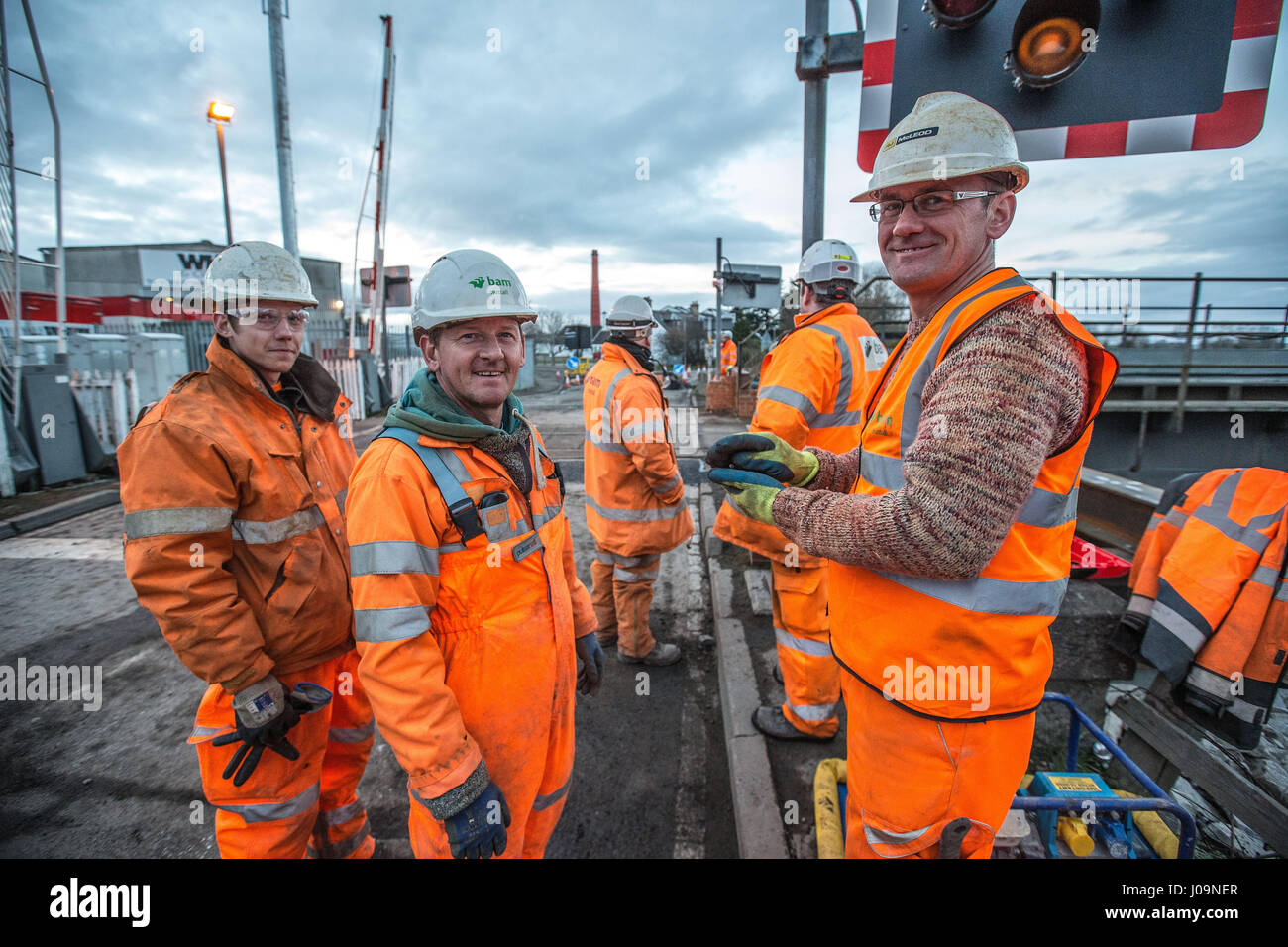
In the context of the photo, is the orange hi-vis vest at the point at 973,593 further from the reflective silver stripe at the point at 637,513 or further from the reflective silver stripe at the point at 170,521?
the reflective silver stripe at the point at 637,513

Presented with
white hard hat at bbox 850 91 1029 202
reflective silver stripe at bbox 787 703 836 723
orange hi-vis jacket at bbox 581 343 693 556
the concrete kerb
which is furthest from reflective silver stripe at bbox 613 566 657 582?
white hard hat at bbox 850 91 1029 202

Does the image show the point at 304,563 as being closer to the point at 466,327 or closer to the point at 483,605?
the point at 483,605

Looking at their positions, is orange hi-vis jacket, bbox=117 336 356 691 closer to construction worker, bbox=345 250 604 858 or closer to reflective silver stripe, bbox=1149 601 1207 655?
construction worker, bbox=345 250 604 858

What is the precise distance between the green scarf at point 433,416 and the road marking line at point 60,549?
21.1ft

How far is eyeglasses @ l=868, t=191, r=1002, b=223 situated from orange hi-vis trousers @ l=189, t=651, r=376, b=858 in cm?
254

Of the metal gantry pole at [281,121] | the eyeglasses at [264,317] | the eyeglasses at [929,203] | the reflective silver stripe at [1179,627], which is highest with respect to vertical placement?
the metal gantry pole at [281,121]

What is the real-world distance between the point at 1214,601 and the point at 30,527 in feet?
36.2

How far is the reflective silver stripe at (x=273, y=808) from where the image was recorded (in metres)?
2.01

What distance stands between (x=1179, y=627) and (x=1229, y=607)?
0.70ft

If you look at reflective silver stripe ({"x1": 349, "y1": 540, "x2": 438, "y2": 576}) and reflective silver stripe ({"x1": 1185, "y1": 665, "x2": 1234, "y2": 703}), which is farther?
reflective silver stripe ({"x1": 1185, "y1": 665, "x2": 1234, "y2": 703})

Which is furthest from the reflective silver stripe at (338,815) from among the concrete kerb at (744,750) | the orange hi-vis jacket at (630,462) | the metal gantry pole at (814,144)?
the metal gantry pole at (814,144)

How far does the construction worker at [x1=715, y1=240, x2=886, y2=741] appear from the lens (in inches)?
116
